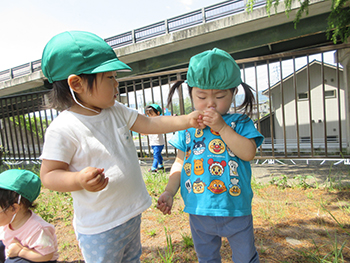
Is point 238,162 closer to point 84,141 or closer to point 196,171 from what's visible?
point 196,171

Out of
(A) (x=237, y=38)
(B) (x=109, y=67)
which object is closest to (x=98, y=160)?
(B) (x=109, y=67)

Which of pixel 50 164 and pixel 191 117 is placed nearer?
pixel 50 164

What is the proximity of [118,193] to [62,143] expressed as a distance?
330 mm

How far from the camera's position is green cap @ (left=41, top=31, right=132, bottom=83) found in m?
0.97

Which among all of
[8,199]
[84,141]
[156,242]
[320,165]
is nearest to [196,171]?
[84,141]

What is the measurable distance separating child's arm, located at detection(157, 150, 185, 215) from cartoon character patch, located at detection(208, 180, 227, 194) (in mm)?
239

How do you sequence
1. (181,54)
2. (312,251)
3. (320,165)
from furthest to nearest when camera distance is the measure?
(181,54)
(320,165)
(312,251)

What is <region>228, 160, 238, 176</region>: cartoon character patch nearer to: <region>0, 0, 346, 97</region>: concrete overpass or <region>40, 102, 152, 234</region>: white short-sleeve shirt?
<region>40, 102, 152, 234</region>: white short-sleeve shirt

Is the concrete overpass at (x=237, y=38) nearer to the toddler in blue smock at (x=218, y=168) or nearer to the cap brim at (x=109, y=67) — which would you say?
the toddler in blue smock at (x=218, y=168)

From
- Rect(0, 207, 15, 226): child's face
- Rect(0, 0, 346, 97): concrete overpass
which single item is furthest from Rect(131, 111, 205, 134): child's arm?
Rect(0, 0, 346, 97): concrete overpass

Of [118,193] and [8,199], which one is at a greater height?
[118,193]

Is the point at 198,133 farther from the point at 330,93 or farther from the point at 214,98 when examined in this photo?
the point at 330,93

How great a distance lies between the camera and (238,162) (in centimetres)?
115

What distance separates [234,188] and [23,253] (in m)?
1.36
